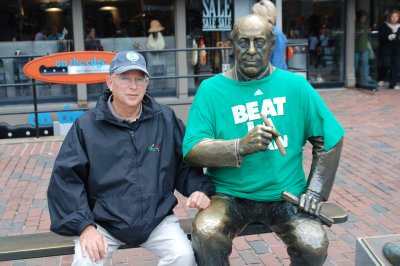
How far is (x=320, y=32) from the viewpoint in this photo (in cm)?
1221

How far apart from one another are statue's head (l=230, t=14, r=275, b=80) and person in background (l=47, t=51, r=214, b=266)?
52cm

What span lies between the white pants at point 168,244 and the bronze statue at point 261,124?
8 cm

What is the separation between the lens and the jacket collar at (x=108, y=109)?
2.92 m

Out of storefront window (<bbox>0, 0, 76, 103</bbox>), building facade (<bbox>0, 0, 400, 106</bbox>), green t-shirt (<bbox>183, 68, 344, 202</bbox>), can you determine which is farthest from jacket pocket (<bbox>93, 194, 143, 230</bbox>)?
storefront window (<bbox>0, 0, 76, 103</bbox>)

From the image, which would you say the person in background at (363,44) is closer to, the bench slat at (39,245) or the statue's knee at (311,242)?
the bench slat at (39,245)

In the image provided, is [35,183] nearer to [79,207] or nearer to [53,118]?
[79,207]

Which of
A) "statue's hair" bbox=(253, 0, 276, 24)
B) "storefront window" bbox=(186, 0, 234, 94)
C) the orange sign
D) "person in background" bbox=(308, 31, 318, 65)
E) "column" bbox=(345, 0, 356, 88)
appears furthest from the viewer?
"person in background" bbox=(308, 31, 318, 65)

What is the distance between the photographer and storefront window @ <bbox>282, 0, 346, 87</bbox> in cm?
1197

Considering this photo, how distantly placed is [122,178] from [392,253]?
1.44m

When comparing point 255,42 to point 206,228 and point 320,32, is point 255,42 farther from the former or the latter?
point 320,32

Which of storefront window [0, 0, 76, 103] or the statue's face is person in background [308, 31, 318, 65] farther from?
the statue's face

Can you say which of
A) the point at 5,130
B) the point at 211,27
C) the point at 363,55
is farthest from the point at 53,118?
the point at 363,55

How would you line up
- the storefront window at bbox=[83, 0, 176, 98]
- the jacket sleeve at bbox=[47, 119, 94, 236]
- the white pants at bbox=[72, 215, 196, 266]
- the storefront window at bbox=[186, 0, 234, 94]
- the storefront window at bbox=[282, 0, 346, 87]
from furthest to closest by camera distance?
1. the storefront window at bbox=[282, 0, 346, 87]
2. the storefront window at bbox=[186, 0, 234, 94]
3. the storefront window at bbox=[83, 0, 176, 98]
4. the white pants at bbox=[72, 215, 196, 266]
5. the jacket sleeve at bbox=[47, 119, 94, 236]

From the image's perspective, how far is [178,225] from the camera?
3.06 m
